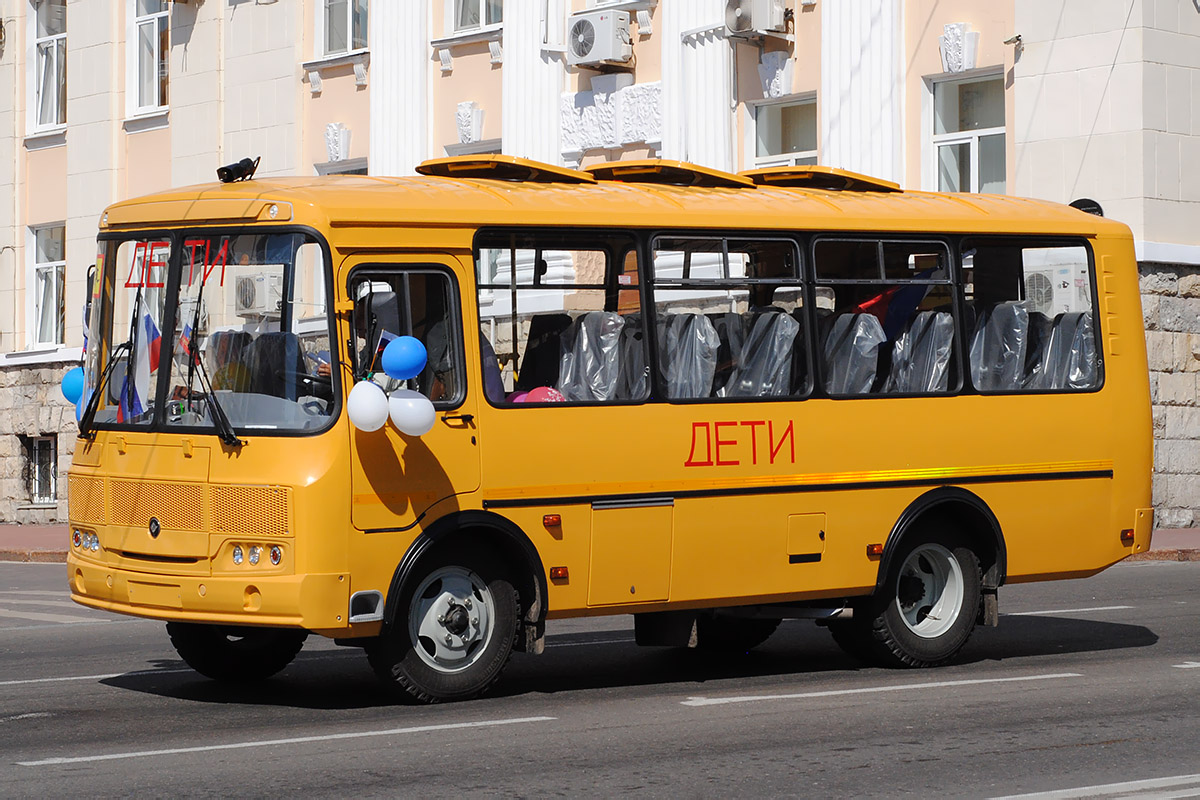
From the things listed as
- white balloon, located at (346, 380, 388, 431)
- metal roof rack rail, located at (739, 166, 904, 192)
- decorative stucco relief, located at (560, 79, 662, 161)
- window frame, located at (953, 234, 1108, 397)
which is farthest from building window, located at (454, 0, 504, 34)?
white balloon, located at (346, 380, 388, 431)

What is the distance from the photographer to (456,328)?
33.0 feet

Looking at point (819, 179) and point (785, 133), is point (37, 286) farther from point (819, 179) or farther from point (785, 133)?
point (819, 179)

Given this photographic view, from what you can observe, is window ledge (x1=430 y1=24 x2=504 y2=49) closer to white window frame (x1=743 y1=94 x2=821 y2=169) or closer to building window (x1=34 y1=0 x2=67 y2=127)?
white window frame (x1=743 y1=94 x2=821 y2=169)

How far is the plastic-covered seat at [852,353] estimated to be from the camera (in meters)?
11.4

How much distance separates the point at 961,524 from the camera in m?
12.0

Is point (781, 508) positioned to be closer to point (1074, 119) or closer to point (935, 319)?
point (935, 319)

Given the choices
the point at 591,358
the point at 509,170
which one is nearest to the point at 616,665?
the point at 591,358

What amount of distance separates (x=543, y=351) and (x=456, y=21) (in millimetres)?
17527

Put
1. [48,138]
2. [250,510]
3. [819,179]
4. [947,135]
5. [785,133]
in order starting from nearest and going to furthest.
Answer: [250,510], [819,179], [947,135], [785,133], [48,138]

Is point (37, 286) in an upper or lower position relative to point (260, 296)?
upper

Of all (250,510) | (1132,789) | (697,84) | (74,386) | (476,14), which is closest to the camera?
(1132,789)

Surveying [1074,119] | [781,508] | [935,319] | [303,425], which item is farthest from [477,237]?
[1074,119]

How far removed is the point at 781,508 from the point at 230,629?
10.3 ft

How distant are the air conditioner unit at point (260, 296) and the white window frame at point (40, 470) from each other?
22.7 m
